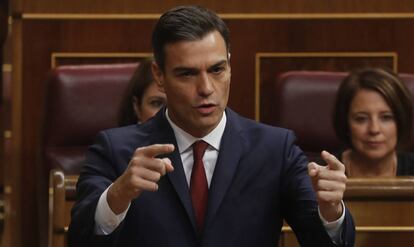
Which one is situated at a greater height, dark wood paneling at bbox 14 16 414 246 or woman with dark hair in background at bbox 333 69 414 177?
dark wood paneling at bbox 14 16 414 246

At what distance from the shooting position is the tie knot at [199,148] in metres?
1.03

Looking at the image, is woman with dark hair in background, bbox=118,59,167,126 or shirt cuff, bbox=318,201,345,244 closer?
shirt cuff, bbox=318,201,345,244

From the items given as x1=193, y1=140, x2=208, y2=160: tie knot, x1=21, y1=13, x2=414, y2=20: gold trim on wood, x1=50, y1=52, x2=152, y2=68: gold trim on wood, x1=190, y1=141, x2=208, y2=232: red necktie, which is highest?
x1=21, y1=13, x2=414, y2=20: gold trim on wood

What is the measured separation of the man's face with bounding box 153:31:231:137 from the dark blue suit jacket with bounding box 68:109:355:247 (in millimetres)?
28

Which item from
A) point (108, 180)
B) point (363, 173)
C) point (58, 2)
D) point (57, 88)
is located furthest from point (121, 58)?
point (108, 180)

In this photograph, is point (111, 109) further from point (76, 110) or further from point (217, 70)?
point (217, 70)

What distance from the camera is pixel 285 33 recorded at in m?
1.99

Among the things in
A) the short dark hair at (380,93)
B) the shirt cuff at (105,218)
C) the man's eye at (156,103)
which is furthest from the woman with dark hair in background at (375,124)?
the shirt cuff at (105,218)

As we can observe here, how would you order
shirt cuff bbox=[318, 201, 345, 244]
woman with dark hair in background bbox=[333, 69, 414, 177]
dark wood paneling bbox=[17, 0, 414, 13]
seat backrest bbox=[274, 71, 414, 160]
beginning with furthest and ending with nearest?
dark wood paneling bbox=[17, 0, 414, 13] < seat backrest bbox=[274, 71, 414, 160] < woman with dark hair in background bbox=[333, 69, 414, 177] < shirt cuff bbox=[318, 201, 345, 244]

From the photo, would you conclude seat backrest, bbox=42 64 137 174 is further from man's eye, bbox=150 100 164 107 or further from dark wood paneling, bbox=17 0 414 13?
dark wood paneling, bbox=17 0 414 13

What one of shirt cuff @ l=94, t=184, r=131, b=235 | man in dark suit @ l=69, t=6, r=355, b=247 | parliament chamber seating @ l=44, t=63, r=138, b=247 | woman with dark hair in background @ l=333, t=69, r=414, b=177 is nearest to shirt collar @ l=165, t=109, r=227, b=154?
man in dark suit @ l=69, t=6, r=355, b=247

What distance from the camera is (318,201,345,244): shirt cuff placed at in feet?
3.14

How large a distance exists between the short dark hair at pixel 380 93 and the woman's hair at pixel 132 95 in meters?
0.31

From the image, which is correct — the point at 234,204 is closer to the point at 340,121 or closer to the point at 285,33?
the point at 340,121
